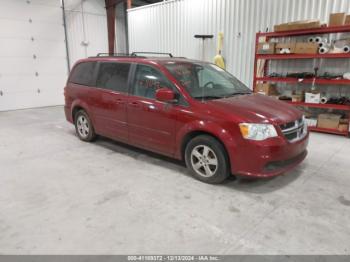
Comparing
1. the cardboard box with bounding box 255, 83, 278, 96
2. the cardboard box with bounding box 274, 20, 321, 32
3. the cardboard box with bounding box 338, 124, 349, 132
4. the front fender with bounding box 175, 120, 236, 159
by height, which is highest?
the cardboard box with bounding box 274, 20, 321, 32

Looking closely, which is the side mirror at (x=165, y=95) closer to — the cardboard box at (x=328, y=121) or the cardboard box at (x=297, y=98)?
the cardboard box at (x=297, y=98)

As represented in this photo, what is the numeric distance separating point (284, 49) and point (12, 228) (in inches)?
207

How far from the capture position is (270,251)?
1.92 m

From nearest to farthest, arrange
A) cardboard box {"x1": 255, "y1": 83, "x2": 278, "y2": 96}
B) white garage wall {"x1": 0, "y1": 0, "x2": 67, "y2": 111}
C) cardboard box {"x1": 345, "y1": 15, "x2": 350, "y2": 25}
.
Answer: cardboard box {"x1": 345, "y1": 15, "x2": 350, "y2": 25}, cardboard box {"x1": 255, "y1": 83, "x2": 278, "y2": 96}, white garage wall {"x1": 0, "y1": 0, "x2": 67, "y2": 111}

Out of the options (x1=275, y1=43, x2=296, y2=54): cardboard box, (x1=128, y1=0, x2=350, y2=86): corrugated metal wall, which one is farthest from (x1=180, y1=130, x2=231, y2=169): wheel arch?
(x1=128, y1=0, x2=350, y2=86): corrugated metal wall

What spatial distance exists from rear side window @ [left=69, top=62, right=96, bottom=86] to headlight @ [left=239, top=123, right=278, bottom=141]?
101 inches

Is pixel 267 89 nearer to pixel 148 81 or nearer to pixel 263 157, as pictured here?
pixel 148 81

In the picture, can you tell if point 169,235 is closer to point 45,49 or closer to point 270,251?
point 270,251

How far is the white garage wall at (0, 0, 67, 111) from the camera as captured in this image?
303 inches

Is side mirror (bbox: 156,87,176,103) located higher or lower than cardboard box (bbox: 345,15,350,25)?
lower

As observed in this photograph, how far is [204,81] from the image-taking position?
3.37 m

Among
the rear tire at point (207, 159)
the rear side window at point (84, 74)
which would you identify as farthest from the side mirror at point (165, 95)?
the rear side window at point (84, 74)

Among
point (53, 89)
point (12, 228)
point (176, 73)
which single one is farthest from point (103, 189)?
point (53, 89)

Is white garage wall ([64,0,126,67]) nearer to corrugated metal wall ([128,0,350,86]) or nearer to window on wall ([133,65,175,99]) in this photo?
corrugated metal wall ([128,0,350,86])
